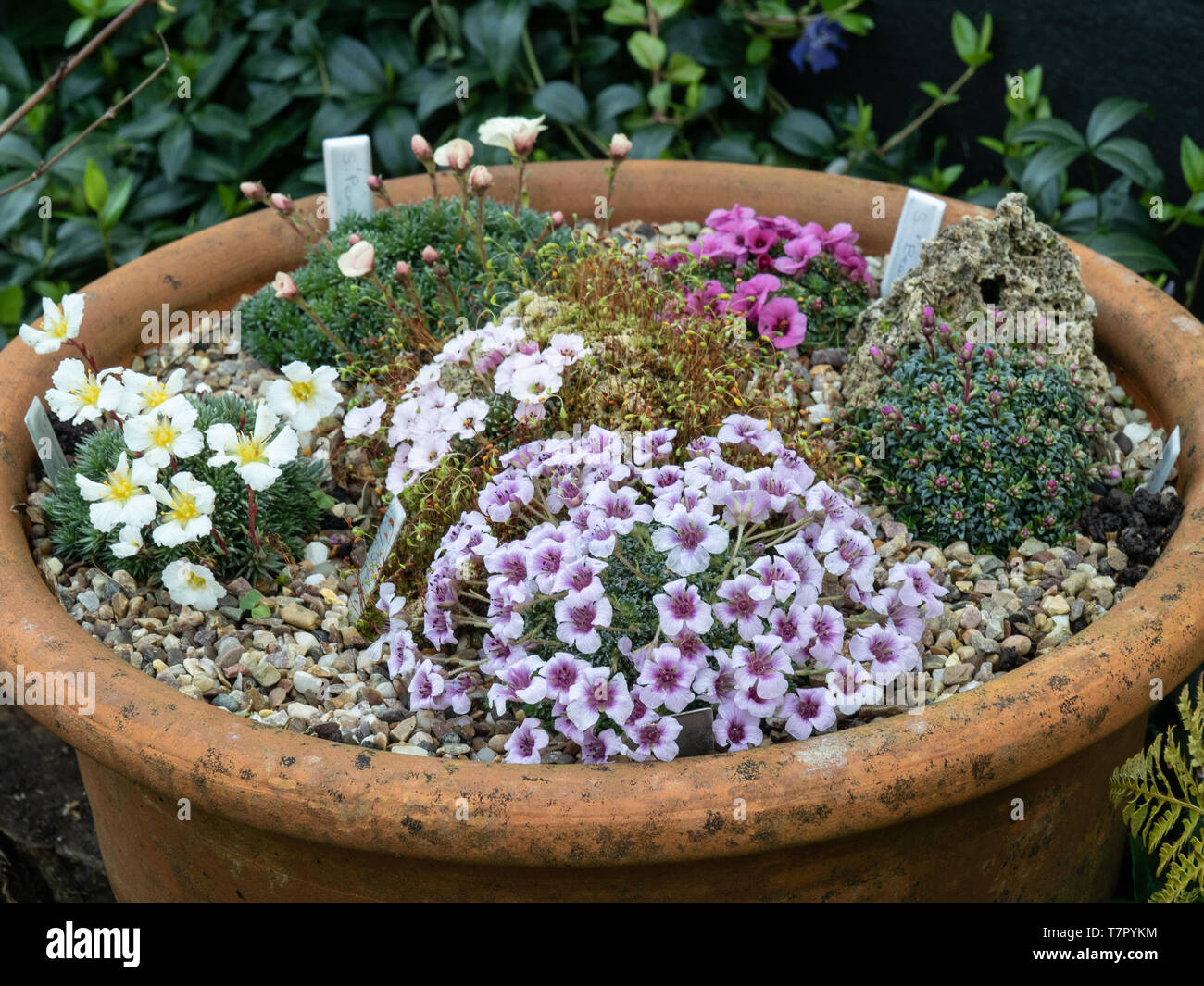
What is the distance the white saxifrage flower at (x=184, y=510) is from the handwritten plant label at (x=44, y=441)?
1.42 feet

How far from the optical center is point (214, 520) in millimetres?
2193

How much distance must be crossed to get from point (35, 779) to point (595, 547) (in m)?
1.62

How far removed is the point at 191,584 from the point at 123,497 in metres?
0.20

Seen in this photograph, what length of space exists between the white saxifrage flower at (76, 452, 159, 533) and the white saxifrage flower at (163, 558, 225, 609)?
13 cm

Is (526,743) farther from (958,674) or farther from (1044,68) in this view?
(1044,68)

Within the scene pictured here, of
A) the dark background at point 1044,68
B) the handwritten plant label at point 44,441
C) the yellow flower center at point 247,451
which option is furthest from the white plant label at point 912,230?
Result: the handwritten plant label at point 44,441

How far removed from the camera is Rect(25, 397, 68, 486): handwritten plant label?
7.36 feet

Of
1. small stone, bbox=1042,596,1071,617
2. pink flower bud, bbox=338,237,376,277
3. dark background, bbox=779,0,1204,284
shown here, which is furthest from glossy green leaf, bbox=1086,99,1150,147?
pink flower bud, bbox=338,237,376,277

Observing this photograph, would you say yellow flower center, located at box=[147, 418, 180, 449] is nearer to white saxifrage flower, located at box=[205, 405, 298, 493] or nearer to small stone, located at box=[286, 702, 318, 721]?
white saxifrage flower, located at box=[205, 405, 298, 493]

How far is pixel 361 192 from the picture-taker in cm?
279

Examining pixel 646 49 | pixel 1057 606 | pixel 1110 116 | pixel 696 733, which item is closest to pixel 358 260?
A: pixel 696 733

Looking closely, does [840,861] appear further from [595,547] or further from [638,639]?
[595,547]

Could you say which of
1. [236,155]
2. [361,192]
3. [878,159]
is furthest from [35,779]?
[878,159]
